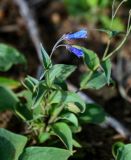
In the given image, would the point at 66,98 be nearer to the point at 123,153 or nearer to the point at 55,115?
the point at 55,115

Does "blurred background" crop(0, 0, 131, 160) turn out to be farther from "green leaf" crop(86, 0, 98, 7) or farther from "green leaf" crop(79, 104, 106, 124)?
"green leaf" crop(79, 104, 106, 124)

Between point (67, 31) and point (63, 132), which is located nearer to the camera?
point (63, 132)

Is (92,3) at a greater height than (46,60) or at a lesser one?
lesser

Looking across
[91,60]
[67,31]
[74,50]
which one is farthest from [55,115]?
[67,31]

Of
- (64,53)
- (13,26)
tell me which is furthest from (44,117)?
(13,26)

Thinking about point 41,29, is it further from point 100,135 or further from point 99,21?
point 100,135

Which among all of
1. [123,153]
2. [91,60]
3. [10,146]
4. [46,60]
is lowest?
[123,153]

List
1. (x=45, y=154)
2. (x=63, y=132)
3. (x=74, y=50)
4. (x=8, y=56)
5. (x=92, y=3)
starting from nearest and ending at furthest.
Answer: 1. (x=74, y=50)
2. (x=45, y=154)
3. (x=63, y=132)
4. (x=8, y=56)
5. (x=92, y=3)
